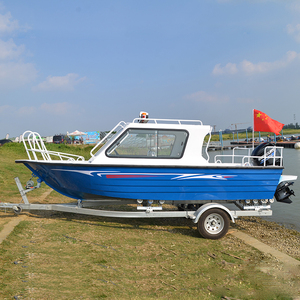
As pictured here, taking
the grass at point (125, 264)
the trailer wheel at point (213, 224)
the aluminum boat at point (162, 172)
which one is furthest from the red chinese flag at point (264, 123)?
the grass at point (125, 264)

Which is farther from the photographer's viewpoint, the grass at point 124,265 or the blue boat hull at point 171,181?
the blue boat hull at point 171,181

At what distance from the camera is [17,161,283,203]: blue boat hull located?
18.9ft

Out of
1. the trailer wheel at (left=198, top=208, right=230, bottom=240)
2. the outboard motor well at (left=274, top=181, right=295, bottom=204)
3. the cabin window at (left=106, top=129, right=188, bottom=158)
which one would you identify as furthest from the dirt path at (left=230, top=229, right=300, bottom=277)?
the cabin window at (left=106, top=129, right=188, bottom=158)

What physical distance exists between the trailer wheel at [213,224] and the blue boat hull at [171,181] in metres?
0.32

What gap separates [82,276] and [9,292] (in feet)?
3.13

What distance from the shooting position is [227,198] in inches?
236

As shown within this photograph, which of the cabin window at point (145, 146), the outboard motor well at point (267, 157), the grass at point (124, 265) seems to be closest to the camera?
the grass at point (124, 265)

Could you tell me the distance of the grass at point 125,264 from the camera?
12.0 feet

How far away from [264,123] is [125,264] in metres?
4.86

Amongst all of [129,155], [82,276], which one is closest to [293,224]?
[129,155]

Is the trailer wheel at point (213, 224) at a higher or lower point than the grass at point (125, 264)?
higher

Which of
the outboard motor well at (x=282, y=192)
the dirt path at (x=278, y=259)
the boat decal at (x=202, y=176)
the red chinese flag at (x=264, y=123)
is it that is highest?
the red chinese flag at (x=264, y=123)

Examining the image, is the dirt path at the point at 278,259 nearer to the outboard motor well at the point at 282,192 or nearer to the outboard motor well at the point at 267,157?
the outboard motor well at the point at 282,192

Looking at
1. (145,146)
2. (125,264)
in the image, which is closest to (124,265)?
(125,264)
